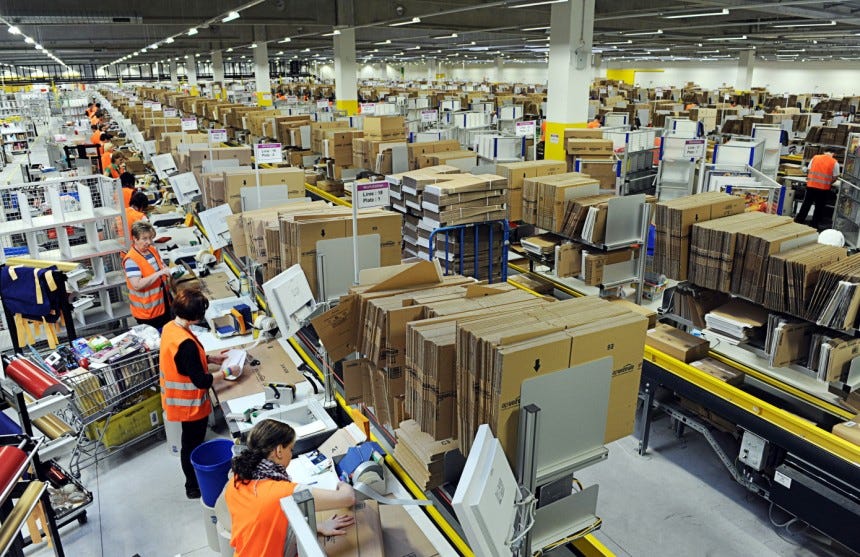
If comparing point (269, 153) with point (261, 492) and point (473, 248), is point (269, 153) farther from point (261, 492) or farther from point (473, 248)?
point (261, 492)

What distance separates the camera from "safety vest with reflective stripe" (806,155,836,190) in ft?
36.2

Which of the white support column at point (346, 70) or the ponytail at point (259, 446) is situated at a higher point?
the white support column at point (346, 70)

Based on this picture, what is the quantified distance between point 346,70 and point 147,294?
1590 centimetres

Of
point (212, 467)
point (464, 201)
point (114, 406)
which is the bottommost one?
point (114, 406)

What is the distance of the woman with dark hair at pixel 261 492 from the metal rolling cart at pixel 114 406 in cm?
245

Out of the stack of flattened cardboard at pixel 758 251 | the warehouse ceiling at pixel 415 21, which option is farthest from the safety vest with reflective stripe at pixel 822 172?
the stack of flattened cardboard at pixel 758 251

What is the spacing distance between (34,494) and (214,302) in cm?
383

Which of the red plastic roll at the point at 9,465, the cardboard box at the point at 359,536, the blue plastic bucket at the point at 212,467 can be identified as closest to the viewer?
the red plastic roll at the point at 9,465

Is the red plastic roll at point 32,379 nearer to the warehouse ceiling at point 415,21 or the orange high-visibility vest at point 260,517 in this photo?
the orange high-visibility vest at point 260,517

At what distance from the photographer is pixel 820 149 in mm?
14344

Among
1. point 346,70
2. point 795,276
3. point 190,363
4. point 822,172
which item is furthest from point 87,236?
point 346,70

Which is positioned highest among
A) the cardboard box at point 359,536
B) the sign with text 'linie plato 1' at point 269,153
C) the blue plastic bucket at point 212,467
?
the sign with text 'linie plato 1' at point 269,153

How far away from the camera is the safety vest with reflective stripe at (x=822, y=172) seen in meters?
11.0

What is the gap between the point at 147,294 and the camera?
5.99 m
